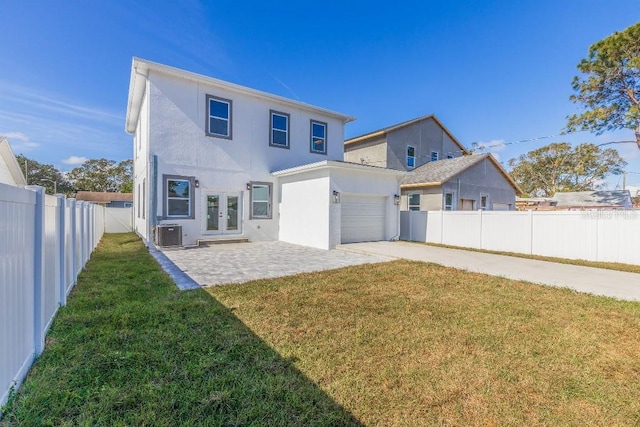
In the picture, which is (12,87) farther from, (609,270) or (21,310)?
(609,270)

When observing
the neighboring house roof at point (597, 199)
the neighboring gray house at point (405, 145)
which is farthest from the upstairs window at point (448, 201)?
the neighboring house roof at point (597, 199)

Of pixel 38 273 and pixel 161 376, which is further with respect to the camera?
pixel 38 273

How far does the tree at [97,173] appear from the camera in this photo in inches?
1935

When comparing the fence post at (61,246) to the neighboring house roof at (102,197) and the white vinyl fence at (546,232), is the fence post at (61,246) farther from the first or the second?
the neighboring house roof at (102,197)

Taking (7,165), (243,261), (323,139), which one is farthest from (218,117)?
(7,165)

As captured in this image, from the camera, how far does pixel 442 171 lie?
17078mm

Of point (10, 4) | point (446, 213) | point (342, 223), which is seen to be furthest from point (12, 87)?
point (446, 213)

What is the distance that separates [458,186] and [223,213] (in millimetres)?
13247

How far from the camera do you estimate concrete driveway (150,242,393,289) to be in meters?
6.21

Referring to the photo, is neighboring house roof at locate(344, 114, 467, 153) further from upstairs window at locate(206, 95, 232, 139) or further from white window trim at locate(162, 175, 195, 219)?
white window trim at locate(162, 175, 195, 219)

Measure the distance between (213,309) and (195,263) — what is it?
389 cm

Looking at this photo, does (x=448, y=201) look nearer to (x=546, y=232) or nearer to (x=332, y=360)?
(x=546, y=232)

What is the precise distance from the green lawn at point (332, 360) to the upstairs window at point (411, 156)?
15.8 metres

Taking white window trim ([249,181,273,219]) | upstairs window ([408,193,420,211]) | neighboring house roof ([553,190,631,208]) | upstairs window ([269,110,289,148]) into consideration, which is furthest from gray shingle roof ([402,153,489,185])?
neighboring house roof ([553,190,631,208])
